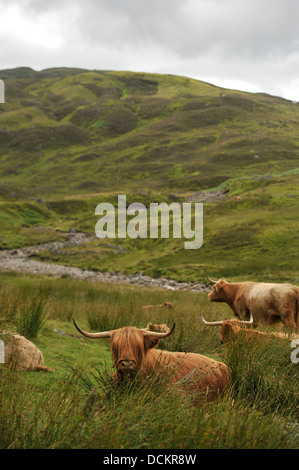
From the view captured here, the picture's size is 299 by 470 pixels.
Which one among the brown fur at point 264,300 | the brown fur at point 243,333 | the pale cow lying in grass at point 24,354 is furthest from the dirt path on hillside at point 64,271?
the pale cow lying in grass at point 24,354

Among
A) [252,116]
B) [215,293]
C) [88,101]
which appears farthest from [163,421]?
[88,101]

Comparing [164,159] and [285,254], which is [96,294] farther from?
[164,159]

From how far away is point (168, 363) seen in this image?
15.3 feet

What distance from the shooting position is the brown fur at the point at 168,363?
4.33 m

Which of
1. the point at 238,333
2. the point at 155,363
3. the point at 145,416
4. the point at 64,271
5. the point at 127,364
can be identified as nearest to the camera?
the point at 145,416

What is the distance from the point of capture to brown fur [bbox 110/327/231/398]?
14.2 ft

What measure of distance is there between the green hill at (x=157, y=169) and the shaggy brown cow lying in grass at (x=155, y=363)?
21.6 metres

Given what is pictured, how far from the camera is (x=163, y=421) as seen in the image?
3.30 meters

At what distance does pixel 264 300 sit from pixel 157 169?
96.4 metres

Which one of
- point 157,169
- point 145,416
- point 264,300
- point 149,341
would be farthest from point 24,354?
point 157,169

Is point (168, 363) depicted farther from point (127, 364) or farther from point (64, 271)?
point (64, 271)

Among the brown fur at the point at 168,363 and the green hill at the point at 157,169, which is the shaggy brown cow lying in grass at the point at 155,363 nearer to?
the brown fur at the point at 168,363

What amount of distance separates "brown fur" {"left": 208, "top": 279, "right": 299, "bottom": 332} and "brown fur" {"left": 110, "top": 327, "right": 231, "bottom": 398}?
4.34 m

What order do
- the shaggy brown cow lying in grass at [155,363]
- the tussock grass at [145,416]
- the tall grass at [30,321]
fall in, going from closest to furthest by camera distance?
1. the tussock grass at [145,416]
2. the shaggy brown cow lying in grass at [155,363]
3. the tall grass at [30,321]
